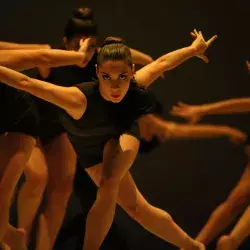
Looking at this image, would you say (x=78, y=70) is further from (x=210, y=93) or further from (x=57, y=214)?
(x=210, y=93)

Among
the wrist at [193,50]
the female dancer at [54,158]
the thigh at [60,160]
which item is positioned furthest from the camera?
the thigh at [60,160]

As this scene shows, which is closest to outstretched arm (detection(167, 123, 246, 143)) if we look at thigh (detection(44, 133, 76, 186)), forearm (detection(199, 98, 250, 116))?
forearm (detection(199, 98, 250, 116))

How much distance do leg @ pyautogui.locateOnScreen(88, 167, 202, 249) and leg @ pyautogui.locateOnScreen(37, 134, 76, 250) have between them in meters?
0.43

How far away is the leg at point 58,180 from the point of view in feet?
10.2

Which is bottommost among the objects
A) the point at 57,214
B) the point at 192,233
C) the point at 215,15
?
the point at 192,233

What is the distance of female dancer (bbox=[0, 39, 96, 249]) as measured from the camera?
2.62m

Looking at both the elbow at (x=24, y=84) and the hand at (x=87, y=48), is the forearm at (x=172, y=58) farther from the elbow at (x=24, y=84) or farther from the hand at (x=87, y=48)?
the elbow at (x=24, y=84)

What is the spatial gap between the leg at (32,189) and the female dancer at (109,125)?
35 cm

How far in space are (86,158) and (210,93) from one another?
152 cm

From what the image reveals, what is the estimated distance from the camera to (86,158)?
9.09 feet

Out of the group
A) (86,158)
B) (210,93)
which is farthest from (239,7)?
(86,158)

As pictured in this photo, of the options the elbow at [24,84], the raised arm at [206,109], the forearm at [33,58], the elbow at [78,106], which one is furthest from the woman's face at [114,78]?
the raised arm at [206,109]

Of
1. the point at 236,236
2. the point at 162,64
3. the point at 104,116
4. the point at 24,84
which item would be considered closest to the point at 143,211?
the point at 104,116

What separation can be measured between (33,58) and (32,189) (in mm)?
709
